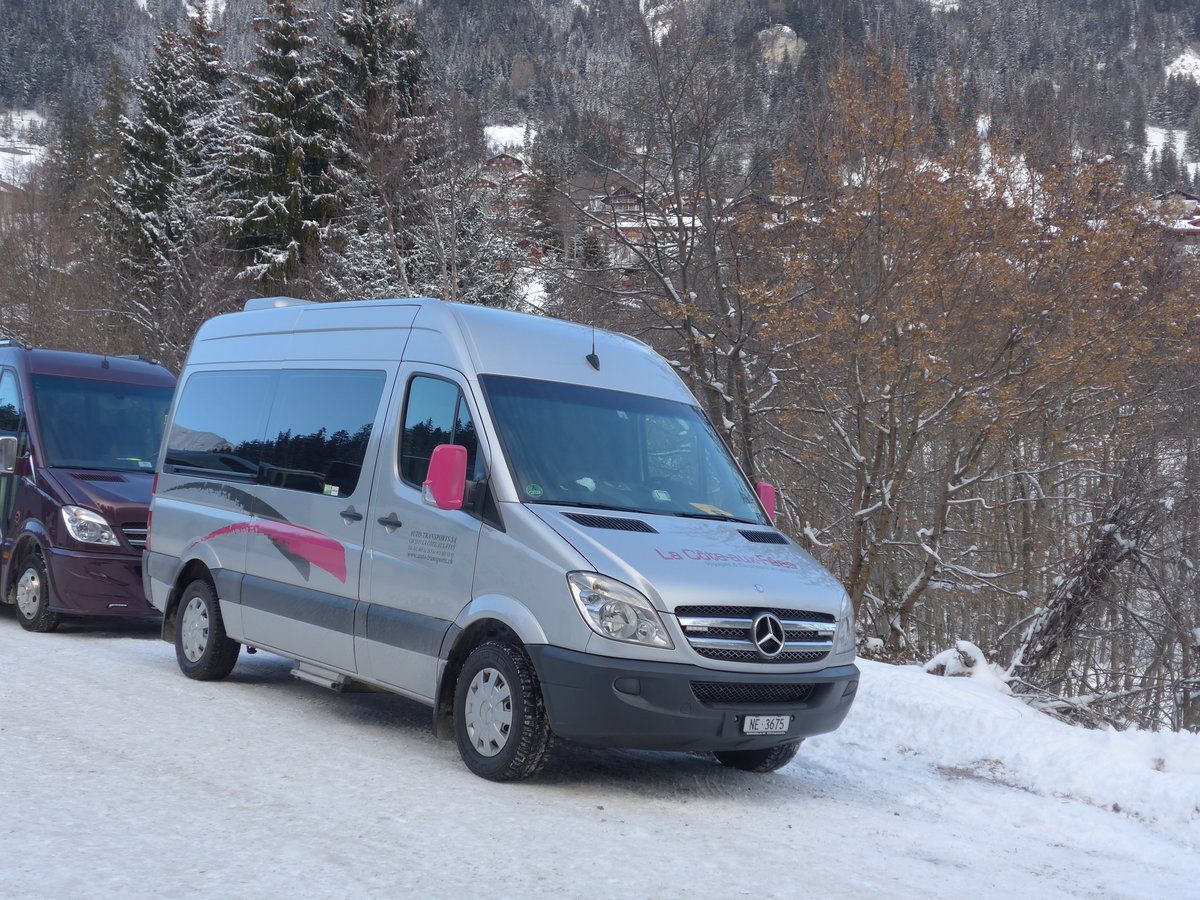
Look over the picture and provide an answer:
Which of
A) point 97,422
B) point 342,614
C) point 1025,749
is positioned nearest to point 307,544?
point 342,614

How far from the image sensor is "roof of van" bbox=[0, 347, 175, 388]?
39.0 ft

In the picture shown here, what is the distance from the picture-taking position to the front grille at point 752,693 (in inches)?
235

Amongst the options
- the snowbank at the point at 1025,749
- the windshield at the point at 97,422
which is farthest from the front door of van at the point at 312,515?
the windshield at the point at 97,422

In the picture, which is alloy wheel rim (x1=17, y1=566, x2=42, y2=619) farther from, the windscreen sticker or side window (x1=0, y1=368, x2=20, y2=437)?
the windscreen sticker

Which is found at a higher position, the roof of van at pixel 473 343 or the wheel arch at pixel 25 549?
the roof of van at pixel 473 343

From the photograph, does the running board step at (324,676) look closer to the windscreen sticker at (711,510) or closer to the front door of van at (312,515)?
the front door of van at (312,515)

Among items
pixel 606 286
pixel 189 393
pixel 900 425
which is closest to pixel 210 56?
pixel 606 286

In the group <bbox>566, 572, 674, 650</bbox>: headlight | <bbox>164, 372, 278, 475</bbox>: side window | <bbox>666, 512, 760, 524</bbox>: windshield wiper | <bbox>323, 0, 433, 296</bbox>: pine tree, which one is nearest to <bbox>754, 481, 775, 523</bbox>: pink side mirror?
<bbox>666, 512, 760, 524</bbox>: windshield wiper

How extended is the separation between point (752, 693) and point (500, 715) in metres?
1.28

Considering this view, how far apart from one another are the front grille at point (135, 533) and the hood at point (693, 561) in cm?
588

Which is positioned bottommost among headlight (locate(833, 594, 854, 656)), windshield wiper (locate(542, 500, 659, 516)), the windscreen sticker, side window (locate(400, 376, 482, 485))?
headlight (locate(833, 594, 854, 656))

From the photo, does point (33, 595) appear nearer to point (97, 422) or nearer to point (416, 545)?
point (97, 422)

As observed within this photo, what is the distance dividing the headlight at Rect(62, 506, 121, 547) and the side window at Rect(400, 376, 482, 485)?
4.79 meters

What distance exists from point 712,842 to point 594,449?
94.8 inches
